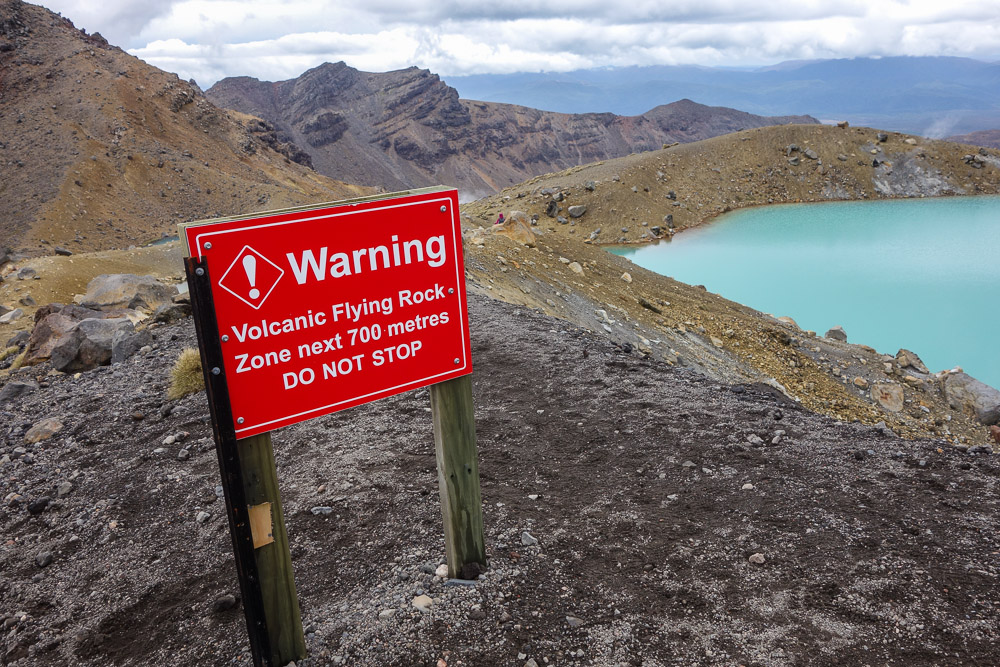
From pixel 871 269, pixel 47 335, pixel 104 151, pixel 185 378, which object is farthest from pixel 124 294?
pixel 104 151

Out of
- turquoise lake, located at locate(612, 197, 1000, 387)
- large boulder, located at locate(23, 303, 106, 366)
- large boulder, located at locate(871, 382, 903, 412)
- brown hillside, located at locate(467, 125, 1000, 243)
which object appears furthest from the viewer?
brown hillside, located at locate(467, 125, 1000, 243)

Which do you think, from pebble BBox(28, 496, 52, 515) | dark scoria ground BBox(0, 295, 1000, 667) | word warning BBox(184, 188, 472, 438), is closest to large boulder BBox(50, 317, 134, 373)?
dark scoria ground BBox(0, 295, 1000, 667)

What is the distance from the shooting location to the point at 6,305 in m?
14.4

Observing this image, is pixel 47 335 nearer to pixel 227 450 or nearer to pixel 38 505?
pixel 38 505

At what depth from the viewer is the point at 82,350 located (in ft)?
30.0

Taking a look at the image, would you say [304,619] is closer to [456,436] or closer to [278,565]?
[278,565]

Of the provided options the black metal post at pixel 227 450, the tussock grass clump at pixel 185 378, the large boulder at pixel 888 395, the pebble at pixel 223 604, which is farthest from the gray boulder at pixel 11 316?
the large boulder at pixel 888 395

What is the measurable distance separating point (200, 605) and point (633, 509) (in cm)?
299

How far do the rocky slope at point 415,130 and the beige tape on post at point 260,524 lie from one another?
12134cm

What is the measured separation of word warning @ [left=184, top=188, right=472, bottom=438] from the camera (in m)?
2.77

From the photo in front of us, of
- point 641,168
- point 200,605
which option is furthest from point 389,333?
point 641,168

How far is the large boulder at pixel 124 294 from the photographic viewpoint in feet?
42.4

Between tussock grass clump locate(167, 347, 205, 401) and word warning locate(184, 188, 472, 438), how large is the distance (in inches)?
190

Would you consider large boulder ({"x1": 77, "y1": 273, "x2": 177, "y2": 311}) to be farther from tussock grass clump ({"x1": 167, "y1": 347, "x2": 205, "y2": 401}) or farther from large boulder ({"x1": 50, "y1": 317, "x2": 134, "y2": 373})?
tussock grass clump ({"x1": 167, "y1": 347, "x2": 205, "y2": 401})
